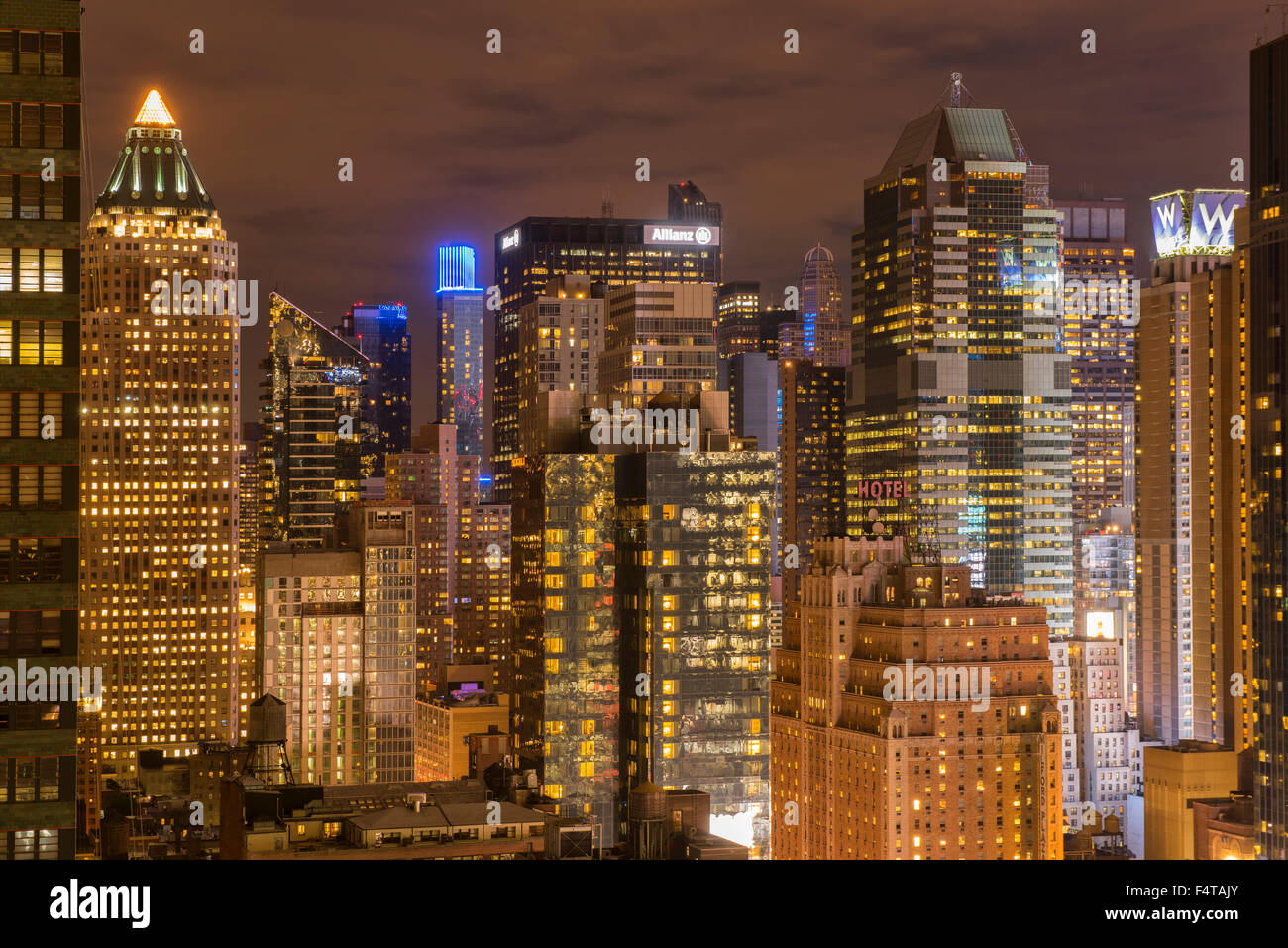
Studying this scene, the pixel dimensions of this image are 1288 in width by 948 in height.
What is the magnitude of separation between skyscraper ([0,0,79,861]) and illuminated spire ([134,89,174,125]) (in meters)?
130

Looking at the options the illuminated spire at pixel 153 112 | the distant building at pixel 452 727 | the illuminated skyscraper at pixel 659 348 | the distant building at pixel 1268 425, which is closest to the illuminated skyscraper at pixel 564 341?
the distant building at pixel 452 727

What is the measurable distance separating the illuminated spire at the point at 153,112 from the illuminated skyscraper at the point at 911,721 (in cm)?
8585

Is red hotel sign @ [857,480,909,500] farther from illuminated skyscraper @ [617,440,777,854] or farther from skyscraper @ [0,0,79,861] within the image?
skyscraper @ [0,0,79,861]

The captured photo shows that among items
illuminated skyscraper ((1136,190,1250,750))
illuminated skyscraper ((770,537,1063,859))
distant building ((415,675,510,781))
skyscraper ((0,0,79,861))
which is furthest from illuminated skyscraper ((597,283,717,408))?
skyscraper ((0,0,79,861))

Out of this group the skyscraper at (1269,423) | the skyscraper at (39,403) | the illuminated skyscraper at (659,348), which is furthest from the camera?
the illuminated skyscraper at (659,348)

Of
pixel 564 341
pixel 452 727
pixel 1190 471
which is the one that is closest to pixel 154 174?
pixel 564 341

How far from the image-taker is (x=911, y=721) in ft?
384

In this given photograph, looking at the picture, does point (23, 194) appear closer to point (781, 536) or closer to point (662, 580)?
point (662, 580)

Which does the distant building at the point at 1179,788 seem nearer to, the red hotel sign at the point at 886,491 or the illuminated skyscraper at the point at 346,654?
the red hotel sign at the point at 886,491

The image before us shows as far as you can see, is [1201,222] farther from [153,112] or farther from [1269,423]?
[153,112]

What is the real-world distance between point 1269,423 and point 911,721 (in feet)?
116

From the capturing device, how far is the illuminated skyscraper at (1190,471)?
15425 cm

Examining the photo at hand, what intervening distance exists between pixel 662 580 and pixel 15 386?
64028mm
